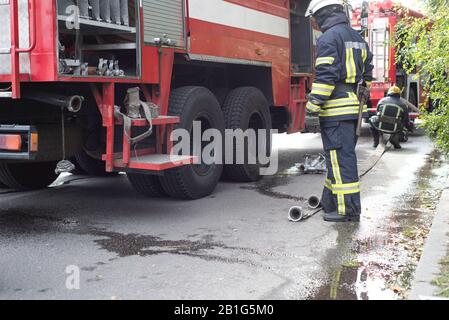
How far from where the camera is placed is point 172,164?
5.44 meters

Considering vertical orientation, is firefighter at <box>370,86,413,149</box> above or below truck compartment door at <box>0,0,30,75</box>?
below

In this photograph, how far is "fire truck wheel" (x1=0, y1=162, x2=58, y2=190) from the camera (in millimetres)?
6652

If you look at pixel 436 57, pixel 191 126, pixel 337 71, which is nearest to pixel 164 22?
pixel 191 126

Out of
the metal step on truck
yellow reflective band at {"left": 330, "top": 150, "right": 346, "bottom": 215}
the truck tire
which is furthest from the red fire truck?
yellow reflective band at {"left": 330, "top": 150, "right": 346, "bottom": 215}

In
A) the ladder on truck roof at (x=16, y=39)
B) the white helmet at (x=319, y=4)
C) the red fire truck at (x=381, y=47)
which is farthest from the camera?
the red fire truck at (x=381, y=47)

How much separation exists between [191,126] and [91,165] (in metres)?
2.26

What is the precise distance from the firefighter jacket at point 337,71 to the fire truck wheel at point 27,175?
126 inches

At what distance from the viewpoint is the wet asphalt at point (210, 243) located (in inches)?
149

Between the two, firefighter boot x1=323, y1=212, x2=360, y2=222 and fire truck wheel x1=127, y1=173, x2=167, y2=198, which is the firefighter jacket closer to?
firefighter boot x1=323, y1=212, x2=360, y2=222

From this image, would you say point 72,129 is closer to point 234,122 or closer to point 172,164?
point 172,164

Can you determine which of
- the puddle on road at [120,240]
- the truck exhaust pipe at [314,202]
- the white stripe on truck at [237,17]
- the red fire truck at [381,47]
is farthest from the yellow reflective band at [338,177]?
the red fire truck at [381,47]

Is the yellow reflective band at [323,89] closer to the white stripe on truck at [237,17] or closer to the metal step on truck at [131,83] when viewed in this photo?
the metal step on truck at [131,83]

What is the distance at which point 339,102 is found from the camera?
546cm

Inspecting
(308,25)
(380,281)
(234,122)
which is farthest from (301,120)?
(380,281)
